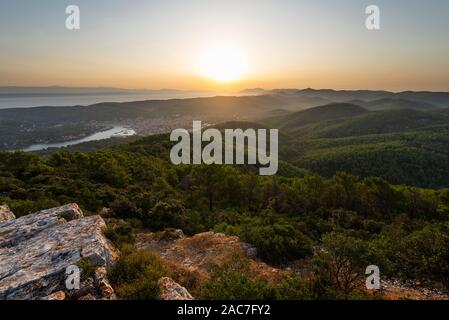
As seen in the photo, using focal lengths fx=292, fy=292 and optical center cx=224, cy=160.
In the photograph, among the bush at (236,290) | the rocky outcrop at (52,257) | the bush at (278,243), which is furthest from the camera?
the bush at (278,243)

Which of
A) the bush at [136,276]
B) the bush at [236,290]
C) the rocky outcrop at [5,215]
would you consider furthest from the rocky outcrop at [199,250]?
the rocky outcrop at [5,215]

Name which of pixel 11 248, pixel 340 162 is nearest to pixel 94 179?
pixel 11 248

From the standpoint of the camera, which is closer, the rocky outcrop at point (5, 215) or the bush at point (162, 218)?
the rocky outcrop at point (5, 215)

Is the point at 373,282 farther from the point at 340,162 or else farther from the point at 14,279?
the point at 340,162

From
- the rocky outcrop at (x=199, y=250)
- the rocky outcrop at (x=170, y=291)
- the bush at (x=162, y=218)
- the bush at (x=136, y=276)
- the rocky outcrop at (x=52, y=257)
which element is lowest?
the rocky outcrop at (x=199, y=250)

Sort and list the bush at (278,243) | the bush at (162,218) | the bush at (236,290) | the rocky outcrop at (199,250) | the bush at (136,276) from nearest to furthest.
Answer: the bush at (136,276)
the bush at (236,290)
the rocky outcrop at (199,250)
the bush at (278,243)
the bush at (162,218)

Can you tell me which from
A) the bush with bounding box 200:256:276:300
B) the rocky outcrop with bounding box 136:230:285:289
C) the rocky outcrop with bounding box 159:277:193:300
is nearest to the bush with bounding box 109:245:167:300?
the rocky outcrop with bounding box 159:277:193:300

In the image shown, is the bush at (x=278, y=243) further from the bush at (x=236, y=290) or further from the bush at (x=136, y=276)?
the bush at (x=136, y=276)
